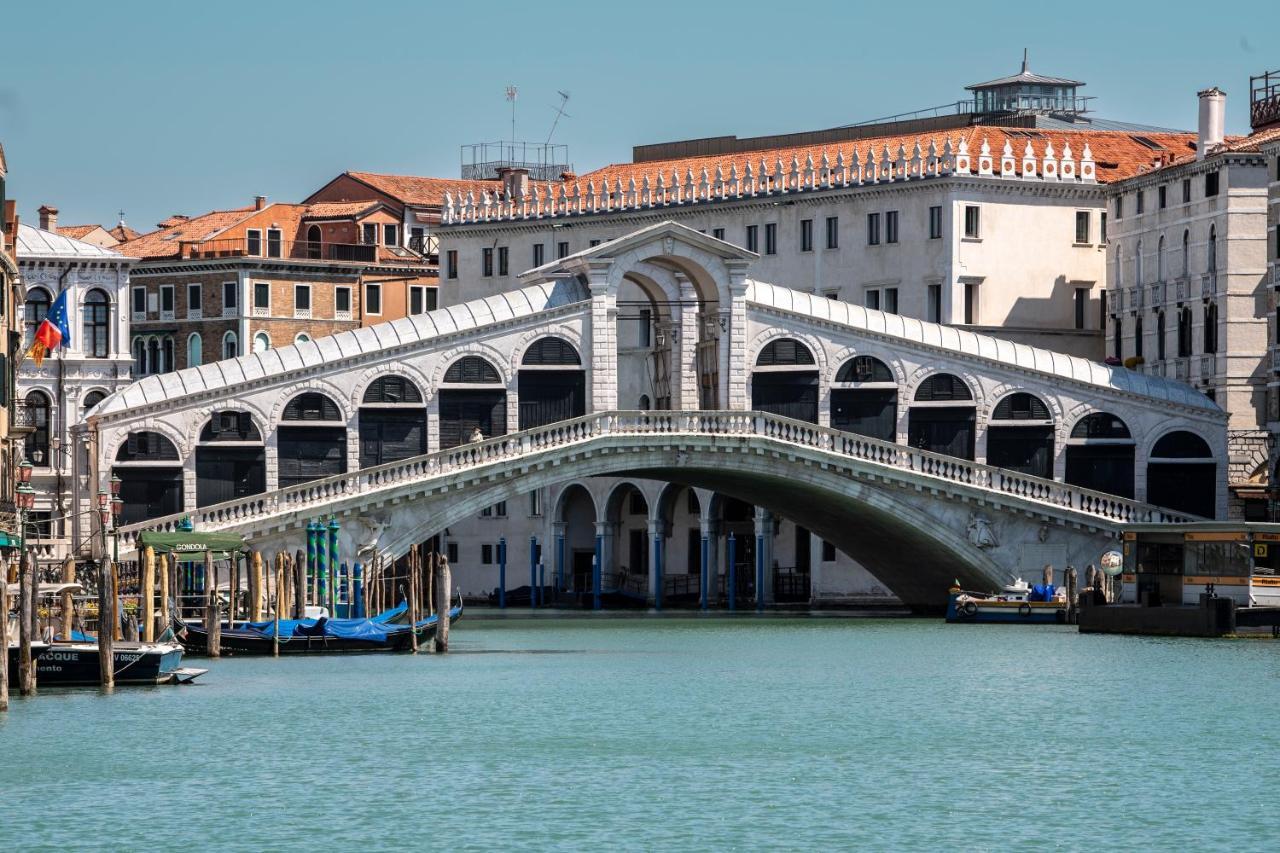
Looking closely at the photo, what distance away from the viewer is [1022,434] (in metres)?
69.5

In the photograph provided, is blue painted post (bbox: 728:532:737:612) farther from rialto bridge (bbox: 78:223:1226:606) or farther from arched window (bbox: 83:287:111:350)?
arched window (bbox: 83:287:111:350)

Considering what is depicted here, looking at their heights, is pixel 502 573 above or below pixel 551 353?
below

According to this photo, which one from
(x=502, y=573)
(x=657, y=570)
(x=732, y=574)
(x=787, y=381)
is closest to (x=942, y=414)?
(x=787, y=381)

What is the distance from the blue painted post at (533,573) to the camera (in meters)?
85.8

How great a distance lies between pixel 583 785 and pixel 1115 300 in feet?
138

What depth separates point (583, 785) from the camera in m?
36.9

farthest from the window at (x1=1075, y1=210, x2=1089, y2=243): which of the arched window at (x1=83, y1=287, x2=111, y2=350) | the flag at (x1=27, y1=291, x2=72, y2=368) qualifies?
the flag at (x1=27, y1=291, x2=72, y2=368)

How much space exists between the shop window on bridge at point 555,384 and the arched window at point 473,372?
3.28 ft

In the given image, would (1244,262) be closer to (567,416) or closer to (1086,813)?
(567,416)

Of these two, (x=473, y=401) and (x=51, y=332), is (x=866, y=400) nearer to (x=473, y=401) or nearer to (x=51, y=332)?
(x=473, y=401)

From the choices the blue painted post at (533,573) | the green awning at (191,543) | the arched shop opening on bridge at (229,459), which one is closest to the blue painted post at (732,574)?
the blue painted post at (533,573)

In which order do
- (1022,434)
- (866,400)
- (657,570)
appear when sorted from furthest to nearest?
(657,570), (1022,434), (866,400)

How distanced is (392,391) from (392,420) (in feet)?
2.11

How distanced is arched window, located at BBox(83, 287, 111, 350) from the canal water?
873 inches
